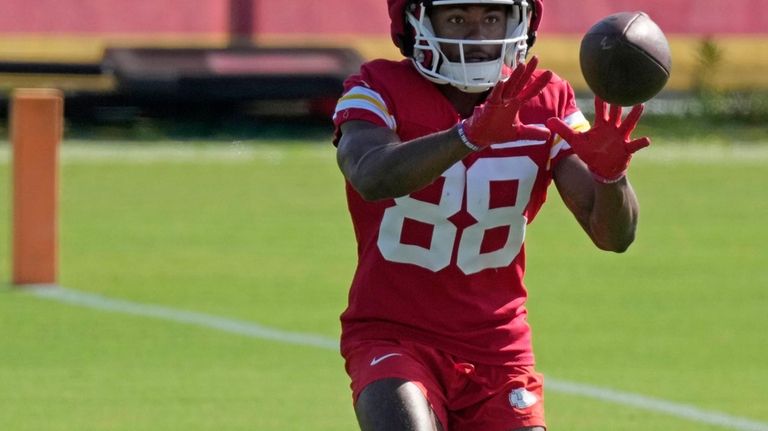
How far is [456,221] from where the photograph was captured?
5371mm

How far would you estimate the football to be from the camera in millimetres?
5113

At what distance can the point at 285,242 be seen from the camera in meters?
13.2

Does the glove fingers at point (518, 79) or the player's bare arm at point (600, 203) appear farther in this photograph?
the player's bare arm at point (600, 203)

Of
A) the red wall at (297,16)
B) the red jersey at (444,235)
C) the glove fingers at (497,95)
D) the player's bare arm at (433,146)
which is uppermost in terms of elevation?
the glove fingers at (497,95)

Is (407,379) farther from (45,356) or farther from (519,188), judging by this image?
(45,356)

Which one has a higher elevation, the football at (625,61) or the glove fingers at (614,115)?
the football at (625,61)

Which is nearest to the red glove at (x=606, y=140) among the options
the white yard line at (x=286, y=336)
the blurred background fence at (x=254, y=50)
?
the white yard line at (x=286, y=336)

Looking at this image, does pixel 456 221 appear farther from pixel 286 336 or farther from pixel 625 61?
pixel 286 336

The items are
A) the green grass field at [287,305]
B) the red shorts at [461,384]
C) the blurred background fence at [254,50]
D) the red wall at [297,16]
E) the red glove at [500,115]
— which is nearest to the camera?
the red glove at [500,115]

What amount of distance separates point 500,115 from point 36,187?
7.00m

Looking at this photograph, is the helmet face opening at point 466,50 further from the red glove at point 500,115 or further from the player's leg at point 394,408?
the player's leg at point 394,408

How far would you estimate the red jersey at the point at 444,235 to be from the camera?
5352 millimetres

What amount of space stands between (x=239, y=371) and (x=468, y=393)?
3.75 meters

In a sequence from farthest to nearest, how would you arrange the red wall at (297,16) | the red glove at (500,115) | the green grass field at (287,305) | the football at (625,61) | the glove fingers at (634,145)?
the red wall at (297,16) < the green grass field at (287,305) < the football at (625,61) < the glove fingers at (634,145) < the red glove at (500,115)
